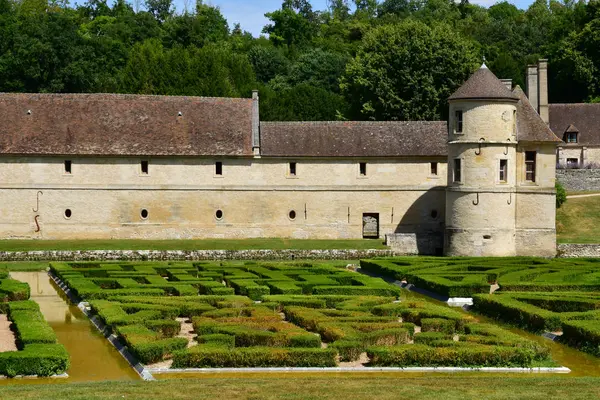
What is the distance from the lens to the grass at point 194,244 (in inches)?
2082

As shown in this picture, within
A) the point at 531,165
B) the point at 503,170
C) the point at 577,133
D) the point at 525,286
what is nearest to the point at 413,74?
the point at 577,133

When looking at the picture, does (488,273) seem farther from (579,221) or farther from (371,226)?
(371,226)

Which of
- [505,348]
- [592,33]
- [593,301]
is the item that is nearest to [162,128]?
[593,301]

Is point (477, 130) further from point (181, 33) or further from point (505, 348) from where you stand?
point (181, 33)

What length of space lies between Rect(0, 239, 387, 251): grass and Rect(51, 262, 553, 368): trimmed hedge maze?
34.4ft

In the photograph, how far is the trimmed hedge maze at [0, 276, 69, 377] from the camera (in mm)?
24312

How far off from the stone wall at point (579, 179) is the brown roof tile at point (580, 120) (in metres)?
10.7

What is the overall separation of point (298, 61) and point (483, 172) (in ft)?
193

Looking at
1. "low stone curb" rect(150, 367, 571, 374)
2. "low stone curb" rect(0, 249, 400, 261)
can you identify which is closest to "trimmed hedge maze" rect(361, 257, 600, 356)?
"low stone curb" rect(150, 367, 571, 374)

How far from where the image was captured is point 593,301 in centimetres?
3331

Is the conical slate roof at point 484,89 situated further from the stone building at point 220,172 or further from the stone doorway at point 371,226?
the stone doorway at point 371,226

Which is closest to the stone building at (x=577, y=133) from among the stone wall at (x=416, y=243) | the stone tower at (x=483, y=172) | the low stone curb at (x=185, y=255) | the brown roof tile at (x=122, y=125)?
the stone wall at (x=416, y=243)

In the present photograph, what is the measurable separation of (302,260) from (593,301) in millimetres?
20541

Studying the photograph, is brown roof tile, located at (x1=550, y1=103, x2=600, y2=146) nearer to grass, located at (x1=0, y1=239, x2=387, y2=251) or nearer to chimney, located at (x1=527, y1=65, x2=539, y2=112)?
chimney, located at (x1=527, y1=65, x2=539, y2=112)
